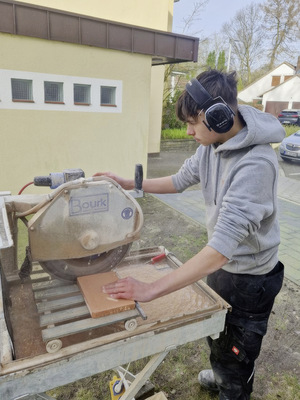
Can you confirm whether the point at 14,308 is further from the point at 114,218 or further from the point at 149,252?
the point at 149,252

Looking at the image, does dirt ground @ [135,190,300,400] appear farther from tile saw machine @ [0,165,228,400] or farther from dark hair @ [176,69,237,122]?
dark hair @ [176,69,237,122]

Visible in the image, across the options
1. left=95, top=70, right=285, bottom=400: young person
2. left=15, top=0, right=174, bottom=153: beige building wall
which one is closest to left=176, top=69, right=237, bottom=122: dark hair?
left=95, top=70, right=285, bottom=400: young person

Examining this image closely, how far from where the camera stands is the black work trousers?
172 centimetres

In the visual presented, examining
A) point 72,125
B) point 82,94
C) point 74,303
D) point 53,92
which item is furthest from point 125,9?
point 74,303

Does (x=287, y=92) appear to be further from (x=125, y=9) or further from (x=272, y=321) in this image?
(x=272, y=321)

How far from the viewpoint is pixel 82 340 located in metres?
1.24

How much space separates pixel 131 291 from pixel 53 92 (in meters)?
4.89

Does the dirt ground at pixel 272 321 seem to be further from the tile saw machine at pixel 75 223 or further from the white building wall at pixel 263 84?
the white building wall at pixel 263 84

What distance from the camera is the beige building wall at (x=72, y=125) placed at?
16.4 ft

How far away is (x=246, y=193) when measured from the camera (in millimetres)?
1370

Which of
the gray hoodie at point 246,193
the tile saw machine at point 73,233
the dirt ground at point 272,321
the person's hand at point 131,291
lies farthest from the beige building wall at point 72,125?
the person's hand at point 131,291

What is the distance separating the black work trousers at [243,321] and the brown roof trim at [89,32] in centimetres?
461

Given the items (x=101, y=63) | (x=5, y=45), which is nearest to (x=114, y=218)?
(x=5, y=45)

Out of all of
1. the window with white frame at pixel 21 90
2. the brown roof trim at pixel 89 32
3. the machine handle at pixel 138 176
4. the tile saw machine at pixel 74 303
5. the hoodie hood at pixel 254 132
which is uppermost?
the brown roof trim at pixel 89 32
